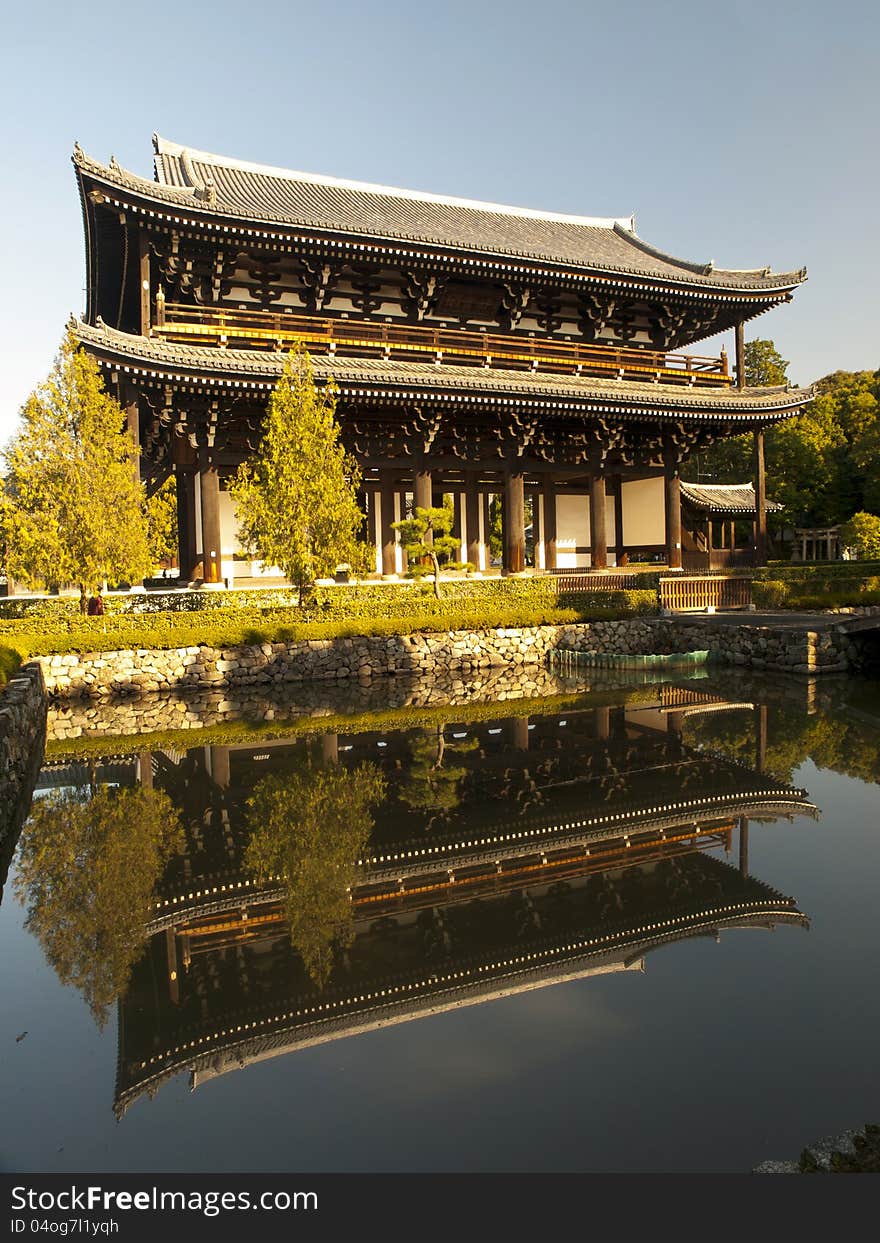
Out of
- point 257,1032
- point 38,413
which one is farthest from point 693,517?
point 257,1032

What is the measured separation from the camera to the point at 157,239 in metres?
21.5

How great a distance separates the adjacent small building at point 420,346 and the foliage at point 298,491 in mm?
1669

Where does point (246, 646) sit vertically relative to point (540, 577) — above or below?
below

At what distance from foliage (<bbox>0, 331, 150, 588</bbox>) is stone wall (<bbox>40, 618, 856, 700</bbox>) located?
226cm

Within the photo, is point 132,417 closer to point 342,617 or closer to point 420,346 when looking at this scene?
point 342,617

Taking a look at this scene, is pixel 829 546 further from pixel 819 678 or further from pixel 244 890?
pixel 244 890

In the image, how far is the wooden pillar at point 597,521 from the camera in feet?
87.9

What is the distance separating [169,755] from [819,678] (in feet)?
46.7

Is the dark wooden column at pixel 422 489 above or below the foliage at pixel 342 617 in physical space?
above

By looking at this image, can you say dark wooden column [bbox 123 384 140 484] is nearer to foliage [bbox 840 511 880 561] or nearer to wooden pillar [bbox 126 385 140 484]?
wooden pillar [bbox 126 385 140 484]

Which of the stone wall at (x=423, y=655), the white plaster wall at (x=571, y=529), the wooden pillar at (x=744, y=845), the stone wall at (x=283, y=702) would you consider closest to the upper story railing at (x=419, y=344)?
the white plaster wall at (x=571, y=529)

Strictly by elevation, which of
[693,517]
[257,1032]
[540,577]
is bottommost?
[257,1032]

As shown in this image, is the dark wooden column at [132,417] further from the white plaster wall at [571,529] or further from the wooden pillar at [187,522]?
the white plaster wall at [571,529]

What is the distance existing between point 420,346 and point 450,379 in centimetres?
180
